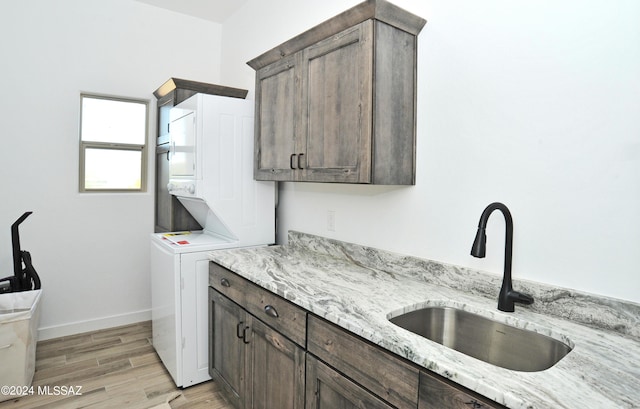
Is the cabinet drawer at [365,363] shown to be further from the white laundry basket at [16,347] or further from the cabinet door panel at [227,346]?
the white laundry basket at [16,347]

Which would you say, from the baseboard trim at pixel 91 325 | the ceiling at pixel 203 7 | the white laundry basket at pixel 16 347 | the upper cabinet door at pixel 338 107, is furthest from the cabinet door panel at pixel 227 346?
the ceiling at pixel 203 7

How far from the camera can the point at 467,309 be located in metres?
1.51

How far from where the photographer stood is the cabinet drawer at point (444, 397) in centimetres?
96

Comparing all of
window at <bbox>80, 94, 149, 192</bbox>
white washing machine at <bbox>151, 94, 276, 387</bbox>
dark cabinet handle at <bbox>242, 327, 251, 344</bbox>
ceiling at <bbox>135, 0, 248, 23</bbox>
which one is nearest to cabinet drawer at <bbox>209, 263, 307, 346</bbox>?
dark cabinet handle at <bbox>242, 327, 251, 344</bbox>

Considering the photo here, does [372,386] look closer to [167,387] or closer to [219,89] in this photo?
[167,387]

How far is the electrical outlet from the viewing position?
2.48 meters

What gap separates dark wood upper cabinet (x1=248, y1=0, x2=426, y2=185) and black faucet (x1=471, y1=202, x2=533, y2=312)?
523mm

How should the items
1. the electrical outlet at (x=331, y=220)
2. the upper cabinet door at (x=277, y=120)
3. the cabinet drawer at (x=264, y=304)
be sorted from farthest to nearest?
the electrical outlet at (x=331, y=220) → the upper cabinet door at (x=277, y=120) → the cabinet drawer at (x=264, y=304)

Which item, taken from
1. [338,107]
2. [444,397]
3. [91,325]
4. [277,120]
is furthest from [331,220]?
[91,325]

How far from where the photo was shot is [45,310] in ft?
10.7

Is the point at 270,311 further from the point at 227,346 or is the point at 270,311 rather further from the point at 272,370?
the point at 227,346

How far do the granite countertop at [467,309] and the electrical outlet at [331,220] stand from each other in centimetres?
16

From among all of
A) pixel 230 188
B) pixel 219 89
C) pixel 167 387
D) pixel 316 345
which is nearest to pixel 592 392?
pixel 316 345

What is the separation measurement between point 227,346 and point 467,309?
4.75ft
